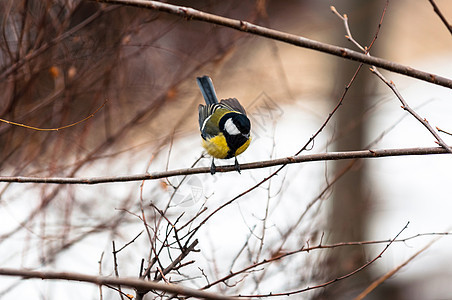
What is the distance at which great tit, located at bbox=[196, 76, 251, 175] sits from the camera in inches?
94.5

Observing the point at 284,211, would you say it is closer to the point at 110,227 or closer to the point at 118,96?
the point at 110,227

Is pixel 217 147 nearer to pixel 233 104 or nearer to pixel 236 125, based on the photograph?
pixel 236 125

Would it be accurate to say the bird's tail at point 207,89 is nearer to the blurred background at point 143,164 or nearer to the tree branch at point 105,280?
the blurred background at point 143,164

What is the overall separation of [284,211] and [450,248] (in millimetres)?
3407

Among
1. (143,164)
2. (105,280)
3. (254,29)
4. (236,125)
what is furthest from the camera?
(143,164)

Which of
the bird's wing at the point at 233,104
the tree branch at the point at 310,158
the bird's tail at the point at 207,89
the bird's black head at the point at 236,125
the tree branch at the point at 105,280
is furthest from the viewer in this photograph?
the bird's tail at the point at 207,89

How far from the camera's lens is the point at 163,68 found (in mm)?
3686

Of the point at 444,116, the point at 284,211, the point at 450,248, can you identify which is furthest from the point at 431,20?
the point at 284,211

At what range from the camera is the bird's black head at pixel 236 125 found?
2385 millimetres

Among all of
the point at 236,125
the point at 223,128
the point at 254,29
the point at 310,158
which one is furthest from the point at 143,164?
the point at 254,29

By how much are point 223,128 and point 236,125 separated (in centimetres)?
12

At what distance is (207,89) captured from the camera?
283 cm

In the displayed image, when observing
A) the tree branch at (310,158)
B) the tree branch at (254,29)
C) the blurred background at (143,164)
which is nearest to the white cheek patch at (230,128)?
the blurred background at (143,164)

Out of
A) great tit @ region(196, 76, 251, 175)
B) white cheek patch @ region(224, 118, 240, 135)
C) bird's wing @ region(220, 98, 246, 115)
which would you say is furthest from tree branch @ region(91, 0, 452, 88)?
bird's wing @ region(220, 98, 246, 115)
